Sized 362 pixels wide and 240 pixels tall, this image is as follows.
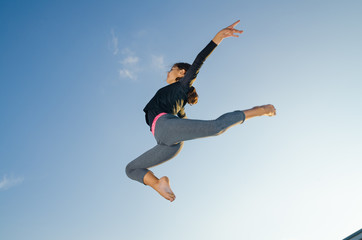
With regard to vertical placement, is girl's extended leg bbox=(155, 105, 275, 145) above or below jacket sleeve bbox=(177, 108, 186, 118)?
below

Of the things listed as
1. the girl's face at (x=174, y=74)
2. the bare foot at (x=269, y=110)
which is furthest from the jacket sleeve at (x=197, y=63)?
the bare foot at (x=269, y=110)

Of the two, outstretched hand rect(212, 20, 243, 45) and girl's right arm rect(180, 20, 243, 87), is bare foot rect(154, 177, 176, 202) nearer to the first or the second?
girl's right arm rect(180, 20, 243, 87)

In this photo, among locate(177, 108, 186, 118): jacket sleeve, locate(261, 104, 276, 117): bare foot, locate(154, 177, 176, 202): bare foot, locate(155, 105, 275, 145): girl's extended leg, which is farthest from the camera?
locate(177, 108, 186, 118): jacket sleeve

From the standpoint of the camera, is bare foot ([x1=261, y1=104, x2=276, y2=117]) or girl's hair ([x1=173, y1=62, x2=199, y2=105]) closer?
bare foot ([x1=261, y1=104, x2=276, y2=117])

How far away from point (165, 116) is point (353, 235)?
13533 millimetres

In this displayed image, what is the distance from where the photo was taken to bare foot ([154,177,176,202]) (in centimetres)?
238

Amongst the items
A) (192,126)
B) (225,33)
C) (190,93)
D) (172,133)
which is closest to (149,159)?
(172,133)

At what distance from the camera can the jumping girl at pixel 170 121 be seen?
85.9 inches

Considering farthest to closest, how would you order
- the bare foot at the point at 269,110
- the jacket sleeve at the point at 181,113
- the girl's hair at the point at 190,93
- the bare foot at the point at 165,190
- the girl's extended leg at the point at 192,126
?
1. the jacket sleeve at the point at 181,113
2. the girl's hair at the point at 190,93
3. the bare foot at the point at 269,110
4. the bare foot at the point at 165,190
5. the girl's extended leg at the point at 192,126

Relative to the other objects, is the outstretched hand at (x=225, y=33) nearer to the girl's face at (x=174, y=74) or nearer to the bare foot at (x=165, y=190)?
the girl's face at (x=174, y=74)

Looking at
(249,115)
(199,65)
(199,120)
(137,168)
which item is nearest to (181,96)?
(199,65)

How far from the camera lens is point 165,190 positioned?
2.38 meters

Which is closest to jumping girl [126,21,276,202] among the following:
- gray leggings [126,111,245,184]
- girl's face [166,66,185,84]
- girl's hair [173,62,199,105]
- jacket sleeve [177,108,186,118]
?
gray leggings [126,111,245,184]

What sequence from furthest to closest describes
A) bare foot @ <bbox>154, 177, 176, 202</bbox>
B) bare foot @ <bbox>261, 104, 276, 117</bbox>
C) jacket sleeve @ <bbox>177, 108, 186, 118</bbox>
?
jacket sleeve @ <bbox>177, 108, 186, 118</bbox>, bare foot @ <bbox>261, 104, 276, 117</bbox>, bare foot @ <bbox>154, 177, 176, 202</bbox>
